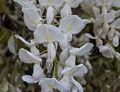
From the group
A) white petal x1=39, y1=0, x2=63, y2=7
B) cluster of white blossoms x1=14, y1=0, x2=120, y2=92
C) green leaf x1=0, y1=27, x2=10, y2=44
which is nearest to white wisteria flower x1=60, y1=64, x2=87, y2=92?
cluster of white blossoms x1=14, y1=0, x2=120, y2=92

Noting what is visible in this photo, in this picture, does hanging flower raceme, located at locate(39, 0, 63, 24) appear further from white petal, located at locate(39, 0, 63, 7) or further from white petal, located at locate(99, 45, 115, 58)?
white petal, located at locate(99, 45, 115, 58)

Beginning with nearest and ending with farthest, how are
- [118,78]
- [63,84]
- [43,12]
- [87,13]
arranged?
[63,84] → [43,12] → [87,13] → [118,78]

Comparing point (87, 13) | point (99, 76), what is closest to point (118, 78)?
point (99, 76)

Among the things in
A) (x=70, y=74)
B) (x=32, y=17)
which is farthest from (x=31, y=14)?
(x=70, y=74)

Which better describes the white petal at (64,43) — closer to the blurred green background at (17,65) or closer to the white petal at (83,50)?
the white petal at (83,50)

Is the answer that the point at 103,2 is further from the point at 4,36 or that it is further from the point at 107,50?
the point at 4,36

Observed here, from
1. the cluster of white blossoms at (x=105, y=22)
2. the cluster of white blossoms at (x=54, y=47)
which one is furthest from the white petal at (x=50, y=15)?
the cluster of white blossoms at (x=105, y=22)

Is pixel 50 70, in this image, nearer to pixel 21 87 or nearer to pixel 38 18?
pixel 38 18
